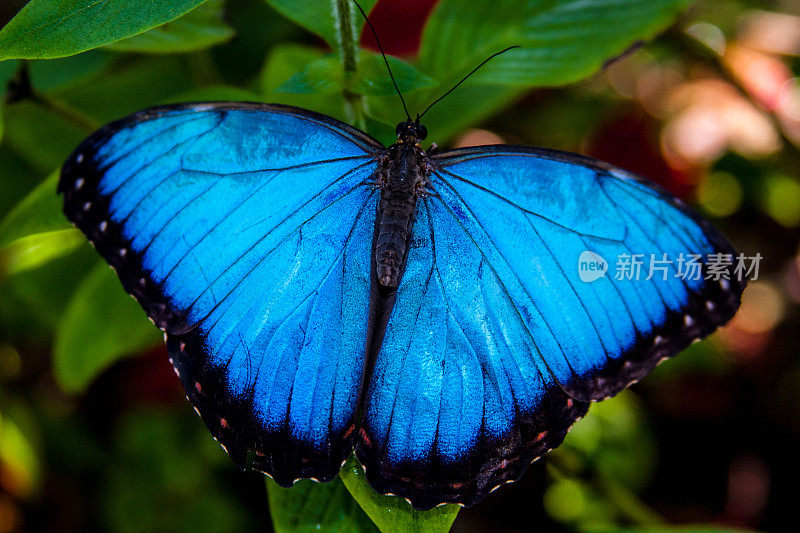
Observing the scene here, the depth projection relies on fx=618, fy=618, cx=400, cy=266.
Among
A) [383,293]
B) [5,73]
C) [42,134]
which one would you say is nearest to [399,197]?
[383,293]

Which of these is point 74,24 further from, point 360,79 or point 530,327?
point 530,327

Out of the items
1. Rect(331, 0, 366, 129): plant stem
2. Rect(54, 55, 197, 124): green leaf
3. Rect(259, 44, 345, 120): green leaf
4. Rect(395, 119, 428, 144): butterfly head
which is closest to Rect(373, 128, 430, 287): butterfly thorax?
Rect(395, 119, 428, 144): butterfly head

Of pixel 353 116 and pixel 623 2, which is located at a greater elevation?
pixel 623 2

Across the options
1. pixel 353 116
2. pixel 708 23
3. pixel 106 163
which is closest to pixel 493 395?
pixel 353 116

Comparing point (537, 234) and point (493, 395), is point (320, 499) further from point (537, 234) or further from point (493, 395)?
point (537, 234)

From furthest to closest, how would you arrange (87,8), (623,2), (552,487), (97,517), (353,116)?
1. (97,517)
2. (552,487)
3. (623,2)
4. (353,116)
5. (87,8)

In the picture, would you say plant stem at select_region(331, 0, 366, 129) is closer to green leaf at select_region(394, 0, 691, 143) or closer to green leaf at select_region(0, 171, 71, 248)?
green leaf at select_region(394, 0, 691, 143)

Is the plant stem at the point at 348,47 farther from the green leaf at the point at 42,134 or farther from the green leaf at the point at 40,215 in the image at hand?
the green leaf at the point at 42,134

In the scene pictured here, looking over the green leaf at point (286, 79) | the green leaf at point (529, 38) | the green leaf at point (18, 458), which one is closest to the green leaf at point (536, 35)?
the green leaf at point (529, 38)
